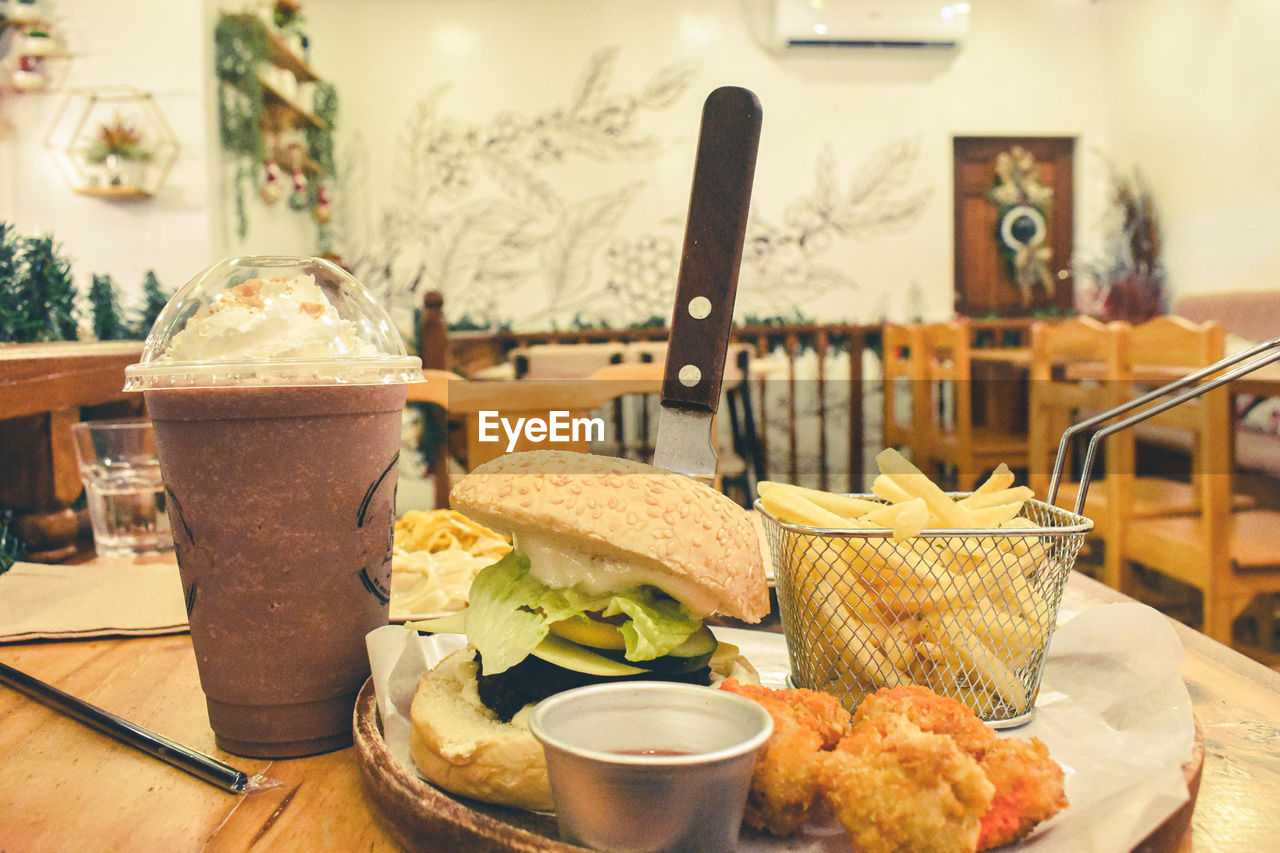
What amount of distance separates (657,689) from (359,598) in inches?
12.2

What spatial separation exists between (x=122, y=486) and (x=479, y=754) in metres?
1.23

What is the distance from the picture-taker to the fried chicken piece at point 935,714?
23.6 inches

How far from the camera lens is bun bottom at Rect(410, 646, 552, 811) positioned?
2.05ft

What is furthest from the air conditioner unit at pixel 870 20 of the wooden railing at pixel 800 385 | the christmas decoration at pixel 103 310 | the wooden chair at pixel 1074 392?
the christmas decoration at pixel 103 310

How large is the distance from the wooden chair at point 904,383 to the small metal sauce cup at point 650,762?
15.7ft

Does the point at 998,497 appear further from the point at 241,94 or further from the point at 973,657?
the point at 241,94

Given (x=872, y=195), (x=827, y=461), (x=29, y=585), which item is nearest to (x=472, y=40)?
(x=872, y=195)

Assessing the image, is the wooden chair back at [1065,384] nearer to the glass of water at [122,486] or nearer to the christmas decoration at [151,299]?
the glass of water at [122,486]

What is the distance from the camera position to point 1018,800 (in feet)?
1.83

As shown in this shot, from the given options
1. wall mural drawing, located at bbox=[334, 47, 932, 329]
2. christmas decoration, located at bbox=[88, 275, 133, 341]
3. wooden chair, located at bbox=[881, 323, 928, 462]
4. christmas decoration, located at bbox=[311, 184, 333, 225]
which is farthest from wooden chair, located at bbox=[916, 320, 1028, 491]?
christmas decoration, located at bbox=[311, 184, 333, 225]

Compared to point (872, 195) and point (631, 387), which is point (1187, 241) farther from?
point (631, 387)

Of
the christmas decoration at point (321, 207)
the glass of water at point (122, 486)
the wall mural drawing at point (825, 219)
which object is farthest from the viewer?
the wall mural drawing at point (825, 219)

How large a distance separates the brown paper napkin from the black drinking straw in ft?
0.65

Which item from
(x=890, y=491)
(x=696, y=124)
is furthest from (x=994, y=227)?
(x=890, y=491)
